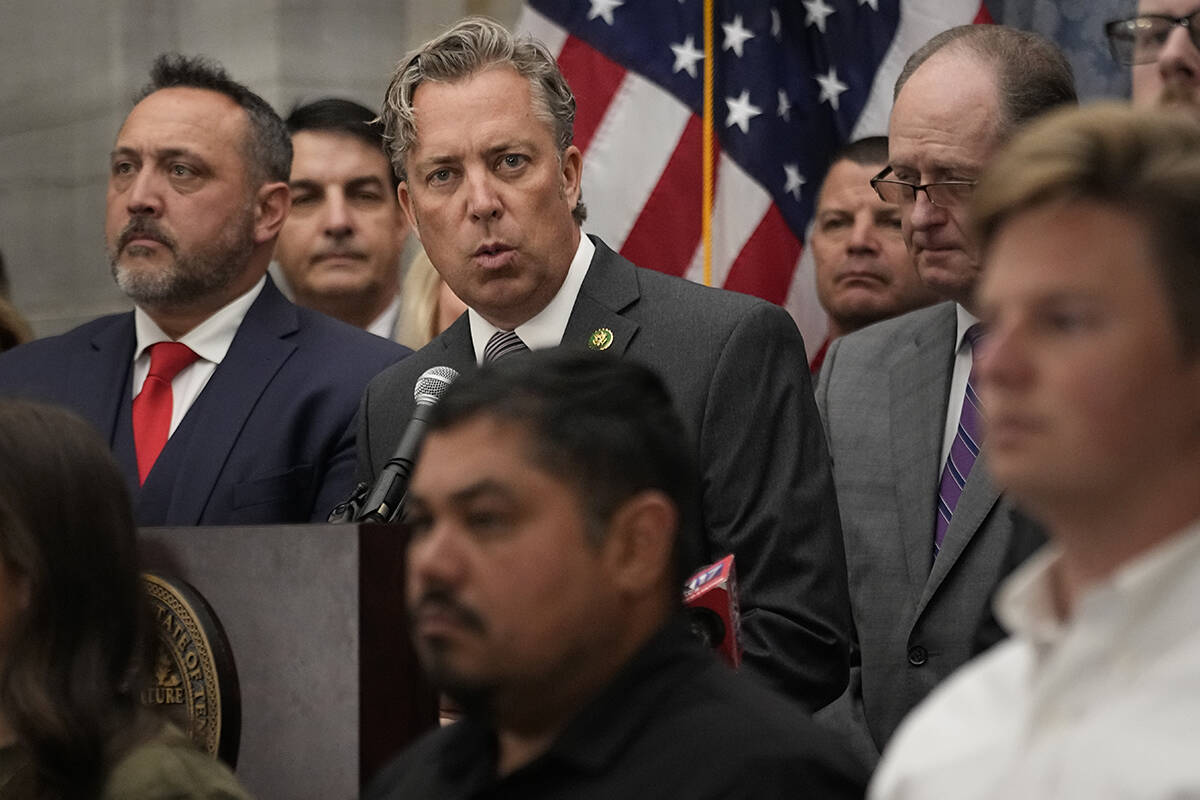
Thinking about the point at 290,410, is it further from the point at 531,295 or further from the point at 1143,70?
the point at 1143,70

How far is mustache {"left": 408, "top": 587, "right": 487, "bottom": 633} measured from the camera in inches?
93.9

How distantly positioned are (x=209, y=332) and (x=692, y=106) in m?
2.35

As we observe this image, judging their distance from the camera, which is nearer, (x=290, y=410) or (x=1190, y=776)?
(x=1190, y=776)

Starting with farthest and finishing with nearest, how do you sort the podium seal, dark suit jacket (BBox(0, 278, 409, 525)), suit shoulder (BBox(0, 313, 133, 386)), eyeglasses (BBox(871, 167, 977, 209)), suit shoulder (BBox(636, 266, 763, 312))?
1. suit shoulder (BBox(0, 313, 133, 386))
2. dark suit jacket (BBox(0, 278, 409, 525))
3. eyeglasses (BBox(871, 167, 977, 209))
4. suit shoulder (BBox(636, 266, 763, 312))
5. the podium seal

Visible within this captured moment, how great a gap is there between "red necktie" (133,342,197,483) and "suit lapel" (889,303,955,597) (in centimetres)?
165

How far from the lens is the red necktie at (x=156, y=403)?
4.51 meters

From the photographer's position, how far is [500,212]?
13.5ft

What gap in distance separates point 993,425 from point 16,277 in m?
6.36

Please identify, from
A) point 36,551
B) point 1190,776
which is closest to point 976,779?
point 1190,776

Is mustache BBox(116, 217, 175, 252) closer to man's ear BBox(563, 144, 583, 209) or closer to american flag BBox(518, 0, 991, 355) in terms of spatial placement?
man's ear BBox(563, 144, 583, 209)

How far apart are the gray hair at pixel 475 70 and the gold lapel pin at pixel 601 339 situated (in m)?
0.41

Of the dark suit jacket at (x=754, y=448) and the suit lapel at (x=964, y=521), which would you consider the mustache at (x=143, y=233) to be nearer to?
the dark suit jacket at (x=754, y=448)

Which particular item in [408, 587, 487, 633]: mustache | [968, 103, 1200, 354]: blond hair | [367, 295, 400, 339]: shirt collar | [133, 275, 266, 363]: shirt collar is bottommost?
[367, 295, 400, 339]: shirt collar

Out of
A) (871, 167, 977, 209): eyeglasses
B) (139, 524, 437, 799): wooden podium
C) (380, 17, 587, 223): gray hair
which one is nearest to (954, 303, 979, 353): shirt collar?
(871, 167, 977, 209): eyeglasses
